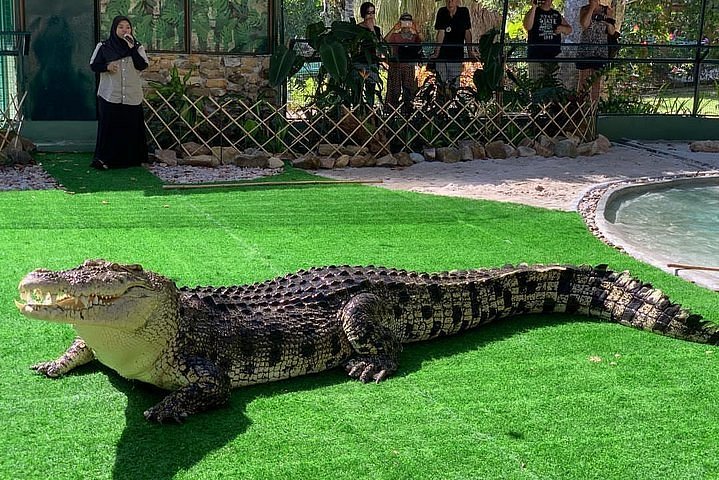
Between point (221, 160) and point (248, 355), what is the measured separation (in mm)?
7436

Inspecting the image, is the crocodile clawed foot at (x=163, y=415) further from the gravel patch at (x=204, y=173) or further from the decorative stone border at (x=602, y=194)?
the gravel patch at (x=204, y=173)

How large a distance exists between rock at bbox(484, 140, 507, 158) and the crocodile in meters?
6.98

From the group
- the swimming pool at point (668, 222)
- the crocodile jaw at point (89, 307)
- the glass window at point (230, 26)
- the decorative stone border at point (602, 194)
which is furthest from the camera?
the glass window at point (230, 26)

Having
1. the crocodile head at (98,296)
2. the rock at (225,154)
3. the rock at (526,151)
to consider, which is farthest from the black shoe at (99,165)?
the crocodile head at (98,296)

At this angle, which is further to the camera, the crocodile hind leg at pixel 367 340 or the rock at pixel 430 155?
the rock at pixel 430 155

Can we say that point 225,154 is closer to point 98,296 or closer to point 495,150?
point 495,150

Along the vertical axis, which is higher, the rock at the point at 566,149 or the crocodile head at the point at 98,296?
the crocodile head at the point at 98,296

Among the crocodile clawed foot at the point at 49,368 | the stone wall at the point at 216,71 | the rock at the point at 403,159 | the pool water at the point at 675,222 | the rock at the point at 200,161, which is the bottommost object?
the crocodile clawed foot at the point at 49,368

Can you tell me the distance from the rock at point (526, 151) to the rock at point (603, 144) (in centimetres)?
102

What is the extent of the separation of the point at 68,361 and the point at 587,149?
955cm

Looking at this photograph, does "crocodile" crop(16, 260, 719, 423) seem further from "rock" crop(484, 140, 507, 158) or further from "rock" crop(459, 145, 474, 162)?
"rock" crop(484, 140, 507, 158)

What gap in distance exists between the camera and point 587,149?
12539 millimetres

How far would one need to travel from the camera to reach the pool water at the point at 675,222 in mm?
7445

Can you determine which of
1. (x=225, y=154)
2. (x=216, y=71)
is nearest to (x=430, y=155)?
(x=225, y=154)
